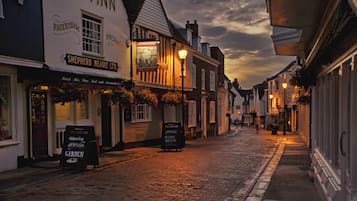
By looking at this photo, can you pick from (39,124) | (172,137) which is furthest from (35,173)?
(172,137)

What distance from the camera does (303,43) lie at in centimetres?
1102

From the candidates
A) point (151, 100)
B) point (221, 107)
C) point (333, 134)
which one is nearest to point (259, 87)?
point (221, 107)

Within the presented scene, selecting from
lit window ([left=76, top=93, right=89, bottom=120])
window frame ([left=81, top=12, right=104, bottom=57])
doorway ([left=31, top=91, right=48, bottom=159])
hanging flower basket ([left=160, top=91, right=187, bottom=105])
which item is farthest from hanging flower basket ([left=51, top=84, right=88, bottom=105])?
hanging flower basket ([left=160, top=91, right=187, bottom=105])

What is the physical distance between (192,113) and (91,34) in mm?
13406

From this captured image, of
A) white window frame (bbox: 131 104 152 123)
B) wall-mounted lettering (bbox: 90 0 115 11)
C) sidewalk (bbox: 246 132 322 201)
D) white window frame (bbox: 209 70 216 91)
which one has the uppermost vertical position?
wall-mounted lettering (bbox: 90 0 115 11)

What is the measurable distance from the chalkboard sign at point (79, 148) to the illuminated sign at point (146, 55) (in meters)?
6.52

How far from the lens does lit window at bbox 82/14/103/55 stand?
565 inches

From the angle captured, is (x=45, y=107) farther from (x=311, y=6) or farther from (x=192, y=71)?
(x=192, y=71)

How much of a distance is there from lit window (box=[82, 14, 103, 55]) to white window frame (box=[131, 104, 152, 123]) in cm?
383

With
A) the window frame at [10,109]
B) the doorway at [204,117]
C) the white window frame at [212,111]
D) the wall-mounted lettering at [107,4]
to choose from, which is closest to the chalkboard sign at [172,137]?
the wall-mounted lettering at [107,4]

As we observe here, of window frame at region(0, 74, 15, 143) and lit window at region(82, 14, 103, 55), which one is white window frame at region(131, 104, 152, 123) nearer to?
lit window at region(82, 14, 103, 55)

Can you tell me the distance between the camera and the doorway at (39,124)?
12.2 metres

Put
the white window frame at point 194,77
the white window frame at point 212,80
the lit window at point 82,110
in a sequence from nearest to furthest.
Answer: the lit window at point 82,110 → the white window frame at point 194,77 → the white window frame at point 212,80

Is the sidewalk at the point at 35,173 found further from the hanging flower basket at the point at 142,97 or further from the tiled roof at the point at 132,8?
the tiled roof at the point at 132,8
